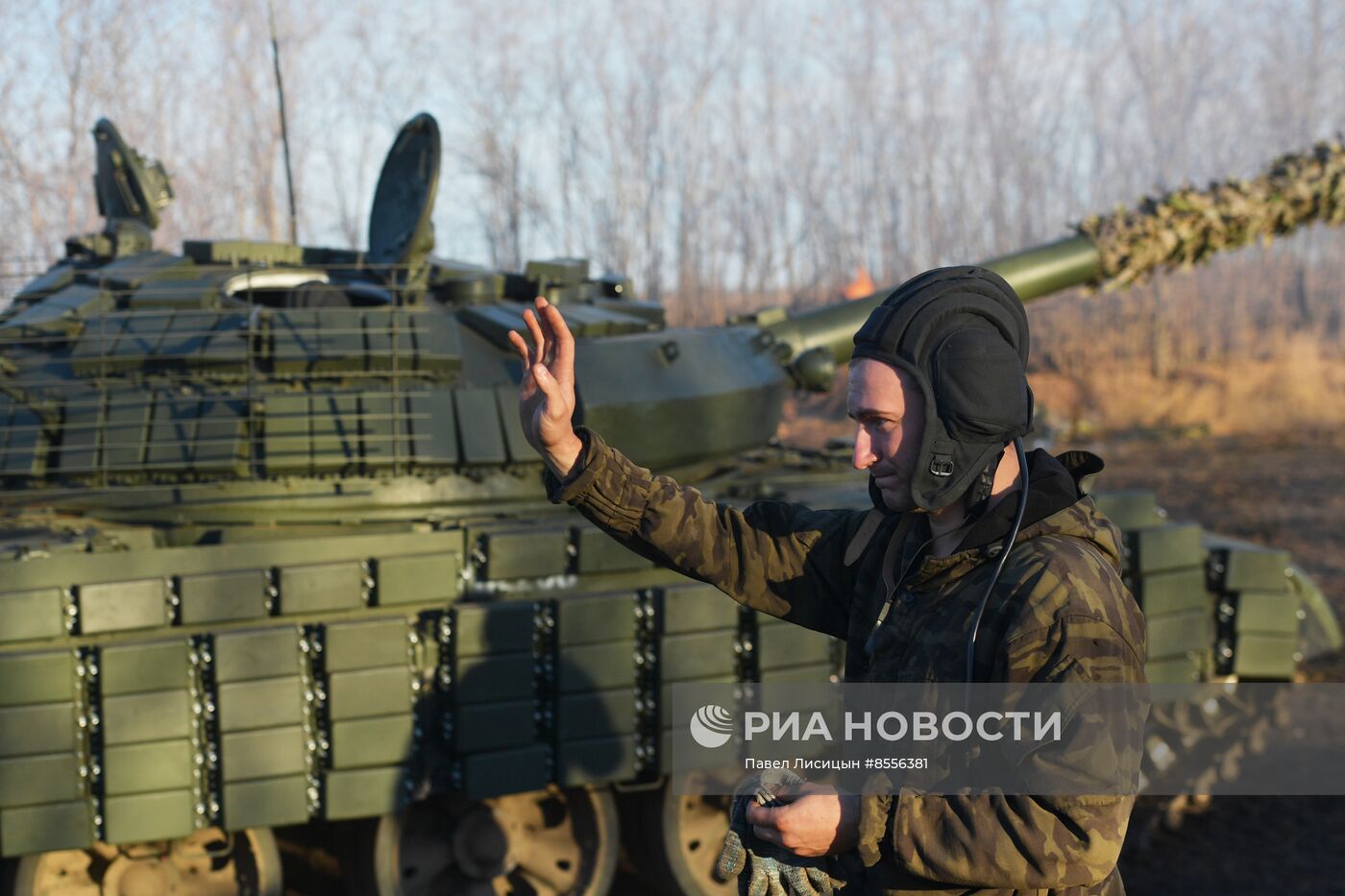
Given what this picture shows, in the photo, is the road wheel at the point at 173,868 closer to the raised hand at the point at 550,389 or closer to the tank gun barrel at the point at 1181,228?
the raised hand at the point at 550,389

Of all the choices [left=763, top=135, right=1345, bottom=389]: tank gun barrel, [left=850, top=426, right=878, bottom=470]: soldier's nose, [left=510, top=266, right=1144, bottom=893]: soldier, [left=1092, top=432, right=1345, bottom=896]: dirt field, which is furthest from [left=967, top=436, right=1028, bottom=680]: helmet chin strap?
[left=763, top=135, right=1345, bottom=389]: tank gun barrel

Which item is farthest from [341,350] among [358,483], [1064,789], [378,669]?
[1064,789]

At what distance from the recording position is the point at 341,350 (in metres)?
5.35

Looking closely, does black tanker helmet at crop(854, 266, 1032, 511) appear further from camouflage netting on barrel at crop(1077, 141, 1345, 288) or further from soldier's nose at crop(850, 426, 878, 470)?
camouflage netting on barrel at crop(1077, 141, 1345, 288)

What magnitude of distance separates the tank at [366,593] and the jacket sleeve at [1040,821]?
3.20 meters

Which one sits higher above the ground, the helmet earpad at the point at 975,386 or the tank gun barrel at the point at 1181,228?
the tank gun barrel at the point at 1181,228

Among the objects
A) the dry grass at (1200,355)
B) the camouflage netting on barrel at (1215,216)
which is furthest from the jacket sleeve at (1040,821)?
the dry grass at (1200,355)

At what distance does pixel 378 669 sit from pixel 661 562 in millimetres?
2501

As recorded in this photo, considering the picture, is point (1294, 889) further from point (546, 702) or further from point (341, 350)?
point (341, 350)

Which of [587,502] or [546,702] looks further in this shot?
[546,702]

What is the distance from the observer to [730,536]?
101 inches

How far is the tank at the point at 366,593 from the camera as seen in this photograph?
4582mm

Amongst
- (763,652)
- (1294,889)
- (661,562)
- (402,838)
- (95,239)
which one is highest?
(95,239)

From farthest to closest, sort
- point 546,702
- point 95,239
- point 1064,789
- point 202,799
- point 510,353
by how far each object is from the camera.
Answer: point 95,239 < point 510,353 < point 546,702 < point 202,799 < point 1064,789
